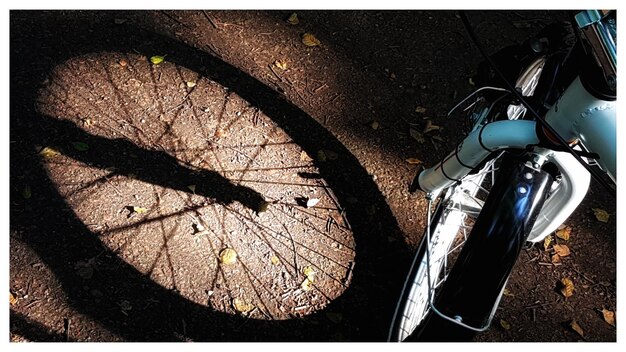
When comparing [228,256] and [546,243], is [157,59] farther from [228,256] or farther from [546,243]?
[546,243]

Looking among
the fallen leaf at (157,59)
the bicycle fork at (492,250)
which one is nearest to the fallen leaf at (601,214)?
the bicycle fork at (492,250)

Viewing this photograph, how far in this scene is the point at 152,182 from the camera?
308 centimetres

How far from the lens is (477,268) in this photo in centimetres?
187

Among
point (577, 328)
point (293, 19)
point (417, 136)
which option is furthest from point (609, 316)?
point (293, 19)

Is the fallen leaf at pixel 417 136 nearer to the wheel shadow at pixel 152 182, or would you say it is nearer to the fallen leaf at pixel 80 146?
the wheel shadow at pixel 152 182

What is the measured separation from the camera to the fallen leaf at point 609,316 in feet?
9.78

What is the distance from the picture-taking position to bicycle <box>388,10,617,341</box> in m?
1.54

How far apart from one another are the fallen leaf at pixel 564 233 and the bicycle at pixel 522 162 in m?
0.91

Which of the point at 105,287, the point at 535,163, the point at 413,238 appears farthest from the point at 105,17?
the point at 535,163

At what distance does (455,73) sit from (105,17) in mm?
2331

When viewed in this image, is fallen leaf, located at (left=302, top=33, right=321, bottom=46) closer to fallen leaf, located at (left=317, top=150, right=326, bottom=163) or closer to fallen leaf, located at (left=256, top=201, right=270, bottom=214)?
fallen leaf, located at (left=317, top=150, right=326, bottom=163)

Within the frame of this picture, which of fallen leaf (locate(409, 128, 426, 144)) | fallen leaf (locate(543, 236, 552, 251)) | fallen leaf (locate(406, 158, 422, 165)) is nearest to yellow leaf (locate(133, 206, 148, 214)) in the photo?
fallen leaf (locate(406, 158, 422, 165))

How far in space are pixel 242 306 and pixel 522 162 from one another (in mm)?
1499

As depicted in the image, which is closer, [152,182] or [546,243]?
[152,182]
